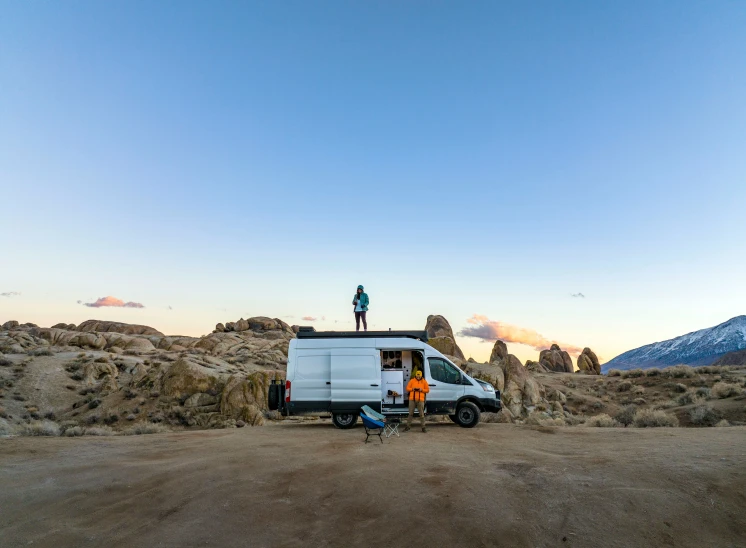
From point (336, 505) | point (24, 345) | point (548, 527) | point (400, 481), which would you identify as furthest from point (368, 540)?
point (24, 345)

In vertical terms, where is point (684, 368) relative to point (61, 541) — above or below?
above

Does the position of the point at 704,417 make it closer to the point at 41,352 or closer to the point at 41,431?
the point at 41,431

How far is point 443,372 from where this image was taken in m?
16.8

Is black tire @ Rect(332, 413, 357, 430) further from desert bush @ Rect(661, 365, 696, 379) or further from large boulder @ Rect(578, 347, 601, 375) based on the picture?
large boulder @ Rect(578, 347, 601, 375)

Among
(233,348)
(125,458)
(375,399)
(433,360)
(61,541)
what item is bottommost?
(61,541)

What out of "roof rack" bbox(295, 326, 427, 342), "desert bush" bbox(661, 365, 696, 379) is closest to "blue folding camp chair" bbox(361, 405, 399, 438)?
"roof rack" bbox(295, 326, 427, 342)

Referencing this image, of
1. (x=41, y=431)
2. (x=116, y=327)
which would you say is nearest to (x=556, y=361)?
(x=41, y=431)

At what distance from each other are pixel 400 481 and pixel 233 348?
41496 millimetres

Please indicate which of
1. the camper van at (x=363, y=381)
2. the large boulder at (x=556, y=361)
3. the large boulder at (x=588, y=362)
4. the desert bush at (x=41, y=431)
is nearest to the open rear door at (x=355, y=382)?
the camper van at (x=363, y=381)

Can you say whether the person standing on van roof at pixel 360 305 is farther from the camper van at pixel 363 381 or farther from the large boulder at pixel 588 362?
the large boulder at pixel 588 362

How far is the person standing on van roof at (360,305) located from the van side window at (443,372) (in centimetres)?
483

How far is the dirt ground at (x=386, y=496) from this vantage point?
7.49 metres

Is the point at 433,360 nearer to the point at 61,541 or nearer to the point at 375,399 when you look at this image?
the point at 375,399

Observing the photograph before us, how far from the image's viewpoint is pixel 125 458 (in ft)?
41.2
